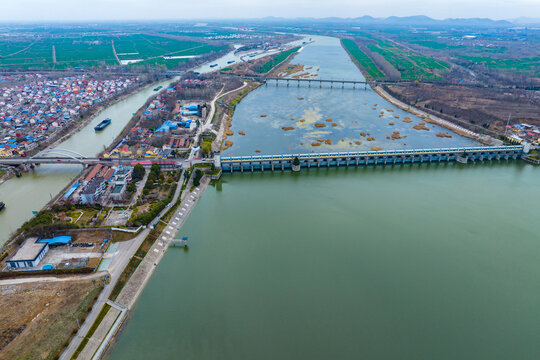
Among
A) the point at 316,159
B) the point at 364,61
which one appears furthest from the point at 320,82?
the point at 316,159

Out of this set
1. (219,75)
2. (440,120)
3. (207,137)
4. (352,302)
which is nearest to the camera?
(352,302)

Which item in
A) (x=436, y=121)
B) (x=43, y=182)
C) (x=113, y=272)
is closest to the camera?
(x=113, y=272)

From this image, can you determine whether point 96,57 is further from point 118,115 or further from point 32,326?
point 32,326

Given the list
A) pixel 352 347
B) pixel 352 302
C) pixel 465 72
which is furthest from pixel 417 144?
pixel 465 72

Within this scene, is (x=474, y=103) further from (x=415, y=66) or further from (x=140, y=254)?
(x=140, y=254)

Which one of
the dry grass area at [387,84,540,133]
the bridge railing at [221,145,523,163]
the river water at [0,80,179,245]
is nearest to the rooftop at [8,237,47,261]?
the river water at [0,80,179,245]
